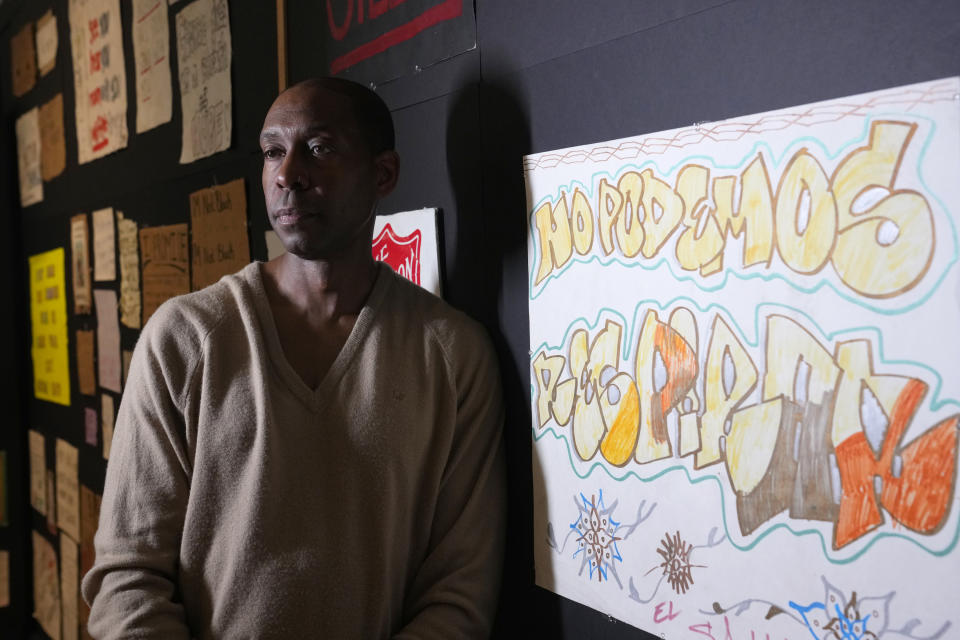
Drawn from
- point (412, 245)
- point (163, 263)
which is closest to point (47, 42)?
point (163, 263)

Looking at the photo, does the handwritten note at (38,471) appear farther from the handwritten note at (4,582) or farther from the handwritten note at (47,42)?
the handwritten note at (47,42)

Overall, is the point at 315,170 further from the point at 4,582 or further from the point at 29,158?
the point at 4,582

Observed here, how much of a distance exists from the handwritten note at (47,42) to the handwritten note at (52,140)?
12 cm

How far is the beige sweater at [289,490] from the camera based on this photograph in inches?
34.7

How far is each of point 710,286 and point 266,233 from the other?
921 mm

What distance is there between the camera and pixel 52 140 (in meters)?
2.44

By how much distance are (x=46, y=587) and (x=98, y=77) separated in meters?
1.64

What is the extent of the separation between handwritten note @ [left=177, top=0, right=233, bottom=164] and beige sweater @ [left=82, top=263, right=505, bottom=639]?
70 centimetres

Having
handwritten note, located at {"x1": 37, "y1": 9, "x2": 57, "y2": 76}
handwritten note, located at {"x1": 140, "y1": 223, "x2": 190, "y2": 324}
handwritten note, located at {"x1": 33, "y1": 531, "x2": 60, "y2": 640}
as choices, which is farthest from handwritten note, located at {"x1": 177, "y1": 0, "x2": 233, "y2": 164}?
handwritten note, located at {"x1": 33, "y1": 531, "x2": 60, "y2": 640}

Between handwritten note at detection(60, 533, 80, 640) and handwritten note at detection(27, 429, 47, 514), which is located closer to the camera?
handwritten note at detection(60, 533, 80, 640)

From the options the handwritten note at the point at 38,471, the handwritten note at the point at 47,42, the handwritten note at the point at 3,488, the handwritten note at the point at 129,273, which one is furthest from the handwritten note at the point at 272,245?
the handwritten note at the point at 3,488

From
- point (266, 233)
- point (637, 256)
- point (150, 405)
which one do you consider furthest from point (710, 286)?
point (266, 233)

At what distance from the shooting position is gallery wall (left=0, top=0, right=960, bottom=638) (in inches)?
25.1

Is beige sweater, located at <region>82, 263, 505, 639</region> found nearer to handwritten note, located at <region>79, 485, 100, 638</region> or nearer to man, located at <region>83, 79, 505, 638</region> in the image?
man, located at <region>83, 79, 505, 638</region>
